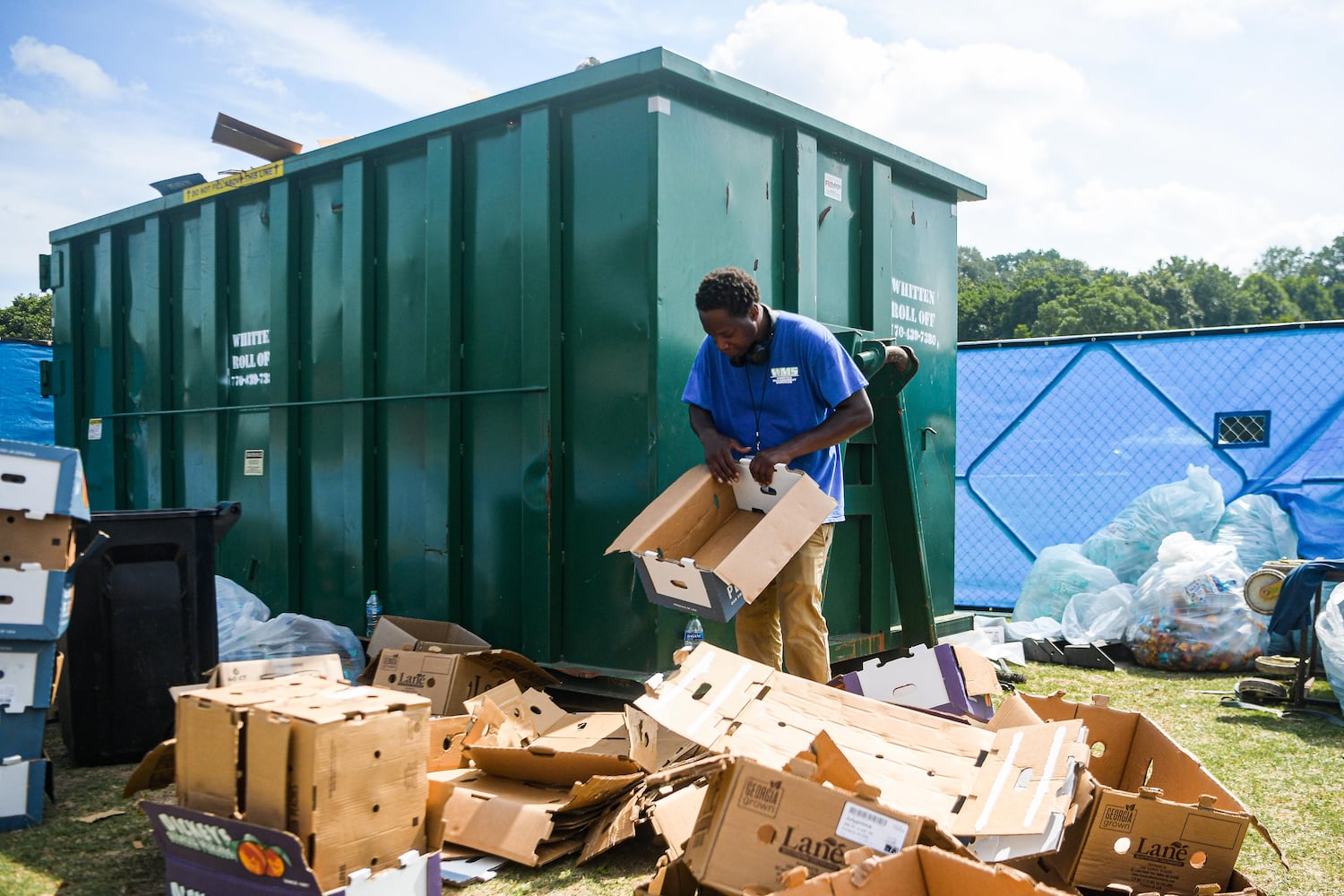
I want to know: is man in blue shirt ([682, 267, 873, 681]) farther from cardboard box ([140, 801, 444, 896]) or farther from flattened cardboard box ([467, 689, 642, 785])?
cardboard box ([140, 801, 444, 896])

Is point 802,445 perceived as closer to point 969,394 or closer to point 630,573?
point 630,573

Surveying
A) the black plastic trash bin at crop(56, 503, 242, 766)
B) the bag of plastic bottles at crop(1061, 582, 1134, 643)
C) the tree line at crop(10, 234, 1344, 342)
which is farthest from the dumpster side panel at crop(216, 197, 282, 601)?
Answer: the tree line at crop(10, 234, 1344, 342)

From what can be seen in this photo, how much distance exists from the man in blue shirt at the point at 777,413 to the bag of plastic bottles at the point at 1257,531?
464cm

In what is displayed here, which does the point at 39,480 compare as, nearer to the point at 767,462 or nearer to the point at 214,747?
the point at 214,747

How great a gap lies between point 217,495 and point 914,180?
485 cm

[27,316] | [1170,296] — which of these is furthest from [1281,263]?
[27,316]

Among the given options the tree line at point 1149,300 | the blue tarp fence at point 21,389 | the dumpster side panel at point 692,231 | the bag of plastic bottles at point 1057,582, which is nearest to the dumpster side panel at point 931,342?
the dumpster side panel at point 692,231

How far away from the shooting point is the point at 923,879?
229cm

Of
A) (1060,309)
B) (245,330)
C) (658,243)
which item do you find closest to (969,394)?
(658,243)

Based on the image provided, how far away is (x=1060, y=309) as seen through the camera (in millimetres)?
54969

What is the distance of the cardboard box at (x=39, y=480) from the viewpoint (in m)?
3.46

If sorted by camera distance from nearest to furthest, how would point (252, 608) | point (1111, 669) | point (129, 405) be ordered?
1. point (252, 608)
2. point (1111, 669)
3. point (129, 405)

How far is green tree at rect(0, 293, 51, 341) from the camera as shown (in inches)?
1083

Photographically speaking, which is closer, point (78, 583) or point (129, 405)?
point (78, 583)
